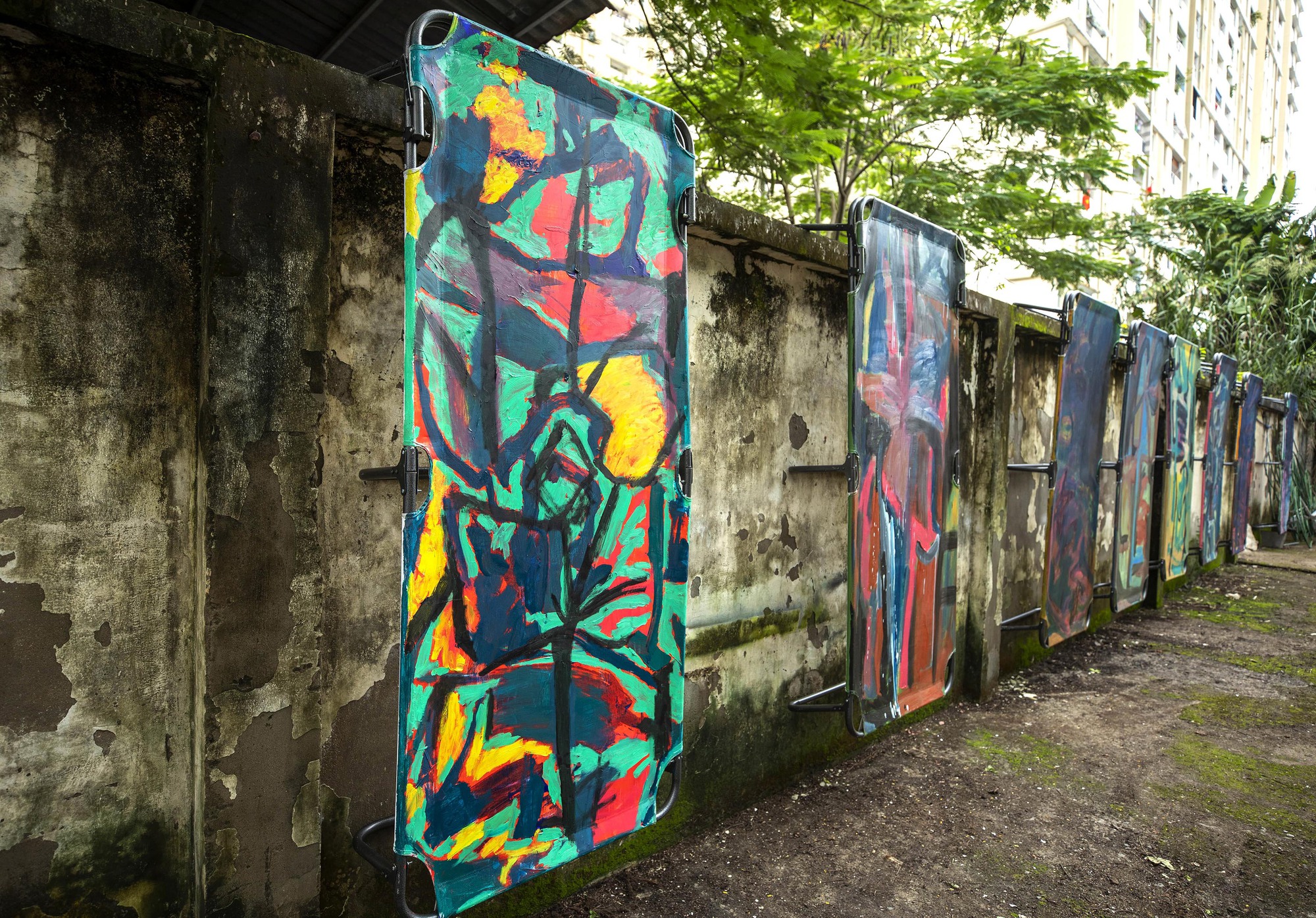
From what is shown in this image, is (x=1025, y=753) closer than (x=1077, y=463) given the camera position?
Yes

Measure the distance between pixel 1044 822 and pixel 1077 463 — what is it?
2.51 metres

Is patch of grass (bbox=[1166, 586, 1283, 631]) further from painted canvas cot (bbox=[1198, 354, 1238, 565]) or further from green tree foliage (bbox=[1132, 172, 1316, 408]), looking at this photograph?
green tree foliage (bbox=[1132, 172, 1316, 408])

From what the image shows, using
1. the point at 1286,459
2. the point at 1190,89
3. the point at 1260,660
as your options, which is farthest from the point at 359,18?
the point at 1190,89

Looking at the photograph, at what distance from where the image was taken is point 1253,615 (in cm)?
620

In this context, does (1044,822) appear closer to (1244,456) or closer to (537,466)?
(537,466)

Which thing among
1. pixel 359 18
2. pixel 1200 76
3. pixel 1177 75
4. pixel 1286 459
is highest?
pixel 1200 76

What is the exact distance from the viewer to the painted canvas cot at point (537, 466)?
1.66 m

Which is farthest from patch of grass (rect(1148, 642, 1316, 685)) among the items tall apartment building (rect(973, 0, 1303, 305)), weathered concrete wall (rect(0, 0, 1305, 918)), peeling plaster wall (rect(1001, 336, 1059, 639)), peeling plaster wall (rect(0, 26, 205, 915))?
peeling plaster wall (rect(0, 26, 205, 915))

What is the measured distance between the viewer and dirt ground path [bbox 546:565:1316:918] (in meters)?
2.34

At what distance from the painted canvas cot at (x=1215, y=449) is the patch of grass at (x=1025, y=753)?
4.87m

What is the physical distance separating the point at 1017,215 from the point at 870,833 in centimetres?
826

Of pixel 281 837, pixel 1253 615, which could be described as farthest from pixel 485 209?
pixel 1253 615

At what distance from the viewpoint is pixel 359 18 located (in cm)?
307

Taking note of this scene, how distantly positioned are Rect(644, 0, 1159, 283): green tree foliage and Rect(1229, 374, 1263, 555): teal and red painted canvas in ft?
8.18
